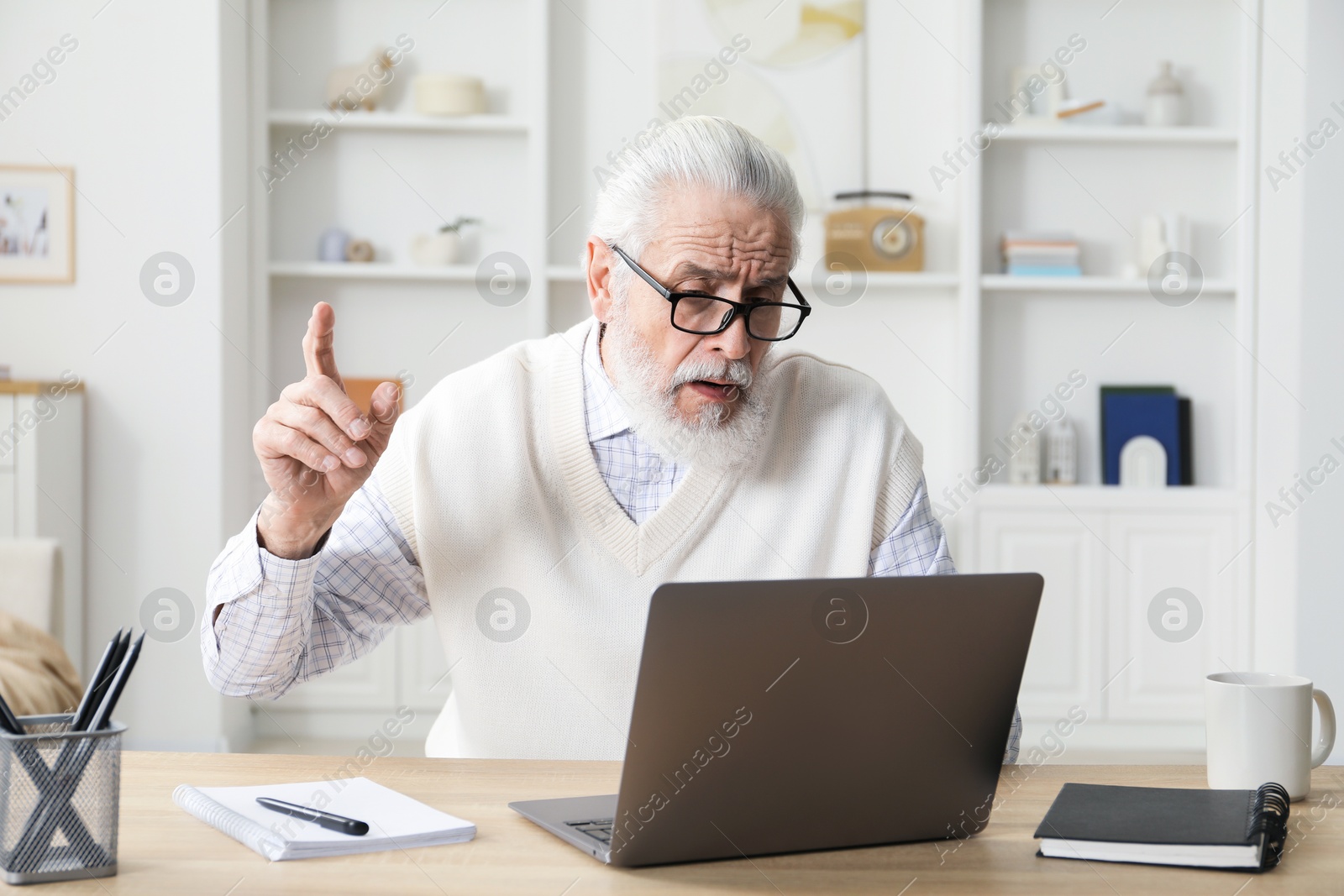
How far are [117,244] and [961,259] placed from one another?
2552 mm

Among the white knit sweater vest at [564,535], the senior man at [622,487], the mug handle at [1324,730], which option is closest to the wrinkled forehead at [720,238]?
the senior man at [622,487]

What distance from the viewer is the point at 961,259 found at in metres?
3.72

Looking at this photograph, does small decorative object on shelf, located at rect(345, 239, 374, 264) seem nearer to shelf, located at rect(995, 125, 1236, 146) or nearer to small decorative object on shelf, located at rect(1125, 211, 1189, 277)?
shelf, located at rect(995, 125, 1236, 146)

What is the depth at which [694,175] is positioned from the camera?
144cm

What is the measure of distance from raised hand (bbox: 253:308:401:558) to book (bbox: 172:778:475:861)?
0.92 feet

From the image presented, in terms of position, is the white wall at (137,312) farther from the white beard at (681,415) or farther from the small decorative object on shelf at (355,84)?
the white beard at (681,415)

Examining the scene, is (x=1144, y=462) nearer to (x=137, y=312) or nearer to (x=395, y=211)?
(x=395, y=211)

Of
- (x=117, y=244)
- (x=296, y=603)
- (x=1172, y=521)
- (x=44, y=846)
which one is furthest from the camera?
(x=1172, y=521)

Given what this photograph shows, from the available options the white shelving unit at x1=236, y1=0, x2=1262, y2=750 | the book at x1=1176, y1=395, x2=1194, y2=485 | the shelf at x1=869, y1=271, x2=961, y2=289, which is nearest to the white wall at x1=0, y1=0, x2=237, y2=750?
the white shelving unit at x1=236, y1=0, x2=1262, y2=750

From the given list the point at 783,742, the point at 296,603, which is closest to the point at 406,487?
the point at 296,603

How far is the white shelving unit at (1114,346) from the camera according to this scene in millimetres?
3707

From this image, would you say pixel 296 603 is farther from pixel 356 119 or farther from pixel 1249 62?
pixel 1249 62

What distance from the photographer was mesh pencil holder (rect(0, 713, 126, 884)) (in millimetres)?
794

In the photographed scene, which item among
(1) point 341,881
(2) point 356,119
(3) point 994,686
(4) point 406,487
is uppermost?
(2) point 356,119
